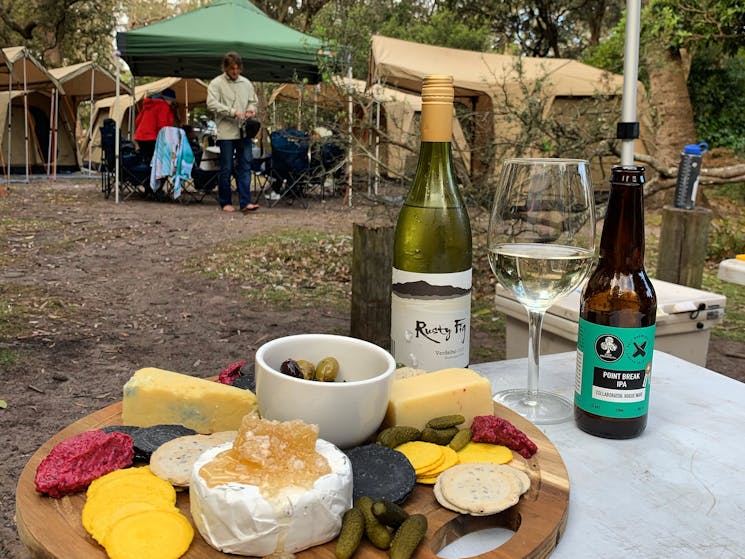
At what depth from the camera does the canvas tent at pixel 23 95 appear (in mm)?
13555

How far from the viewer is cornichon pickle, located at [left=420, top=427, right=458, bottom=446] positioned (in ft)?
3.31

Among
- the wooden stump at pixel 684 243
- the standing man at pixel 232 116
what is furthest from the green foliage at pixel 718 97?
the wooden stump at pixel 684 243

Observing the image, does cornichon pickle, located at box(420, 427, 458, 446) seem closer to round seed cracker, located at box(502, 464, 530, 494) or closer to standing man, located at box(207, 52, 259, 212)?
round seed cracker, located at box(502, 464, 530, 494)

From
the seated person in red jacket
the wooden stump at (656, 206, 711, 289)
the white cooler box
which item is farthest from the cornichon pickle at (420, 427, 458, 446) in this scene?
the seated person in red jacket

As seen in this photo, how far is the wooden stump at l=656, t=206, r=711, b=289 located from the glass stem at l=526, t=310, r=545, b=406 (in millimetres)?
3267

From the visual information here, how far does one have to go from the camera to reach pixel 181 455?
91 centimetres

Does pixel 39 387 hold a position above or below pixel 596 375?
below

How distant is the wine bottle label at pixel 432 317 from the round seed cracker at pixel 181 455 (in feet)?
1.37

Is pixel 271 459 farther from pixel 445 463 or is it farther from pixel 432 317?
pixel 432 317

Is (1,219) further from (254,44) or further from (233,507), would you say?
(233,507)

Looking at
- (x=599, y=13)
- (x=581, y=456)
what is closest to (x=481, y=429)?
(x=581, y=456)

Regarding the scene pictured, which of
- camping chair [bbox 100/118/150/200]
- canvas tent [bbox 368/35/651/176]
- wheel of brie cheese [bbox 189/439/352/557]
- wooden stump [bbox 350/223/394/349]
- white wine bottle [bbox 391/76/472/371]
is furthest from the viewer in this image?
camping chair [bbox 100/118/150/200]

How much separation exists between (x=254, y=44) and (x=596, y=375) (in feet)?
32.8

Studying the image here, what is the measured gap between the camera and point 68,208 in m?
10.8
